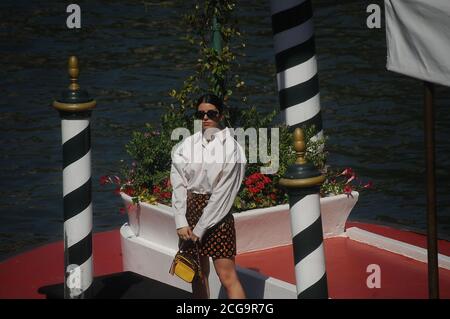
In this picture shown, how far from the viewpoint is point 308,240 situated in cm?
619

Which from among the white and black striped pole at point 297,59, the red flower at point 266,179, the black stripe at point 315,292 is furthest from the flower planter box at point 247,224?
the black stripe at point 315,292

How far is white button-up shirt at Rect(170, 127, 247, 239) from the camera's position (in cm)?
722

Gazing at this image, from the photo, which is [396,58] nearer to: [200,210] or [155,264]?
[200,210]

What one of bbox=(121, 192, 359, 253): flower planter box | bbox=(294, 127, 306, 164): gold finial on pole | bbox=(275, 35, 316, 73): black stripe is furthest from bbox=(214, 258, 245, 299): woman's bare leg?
bbox=(275, 35, 316, 73): black stripe

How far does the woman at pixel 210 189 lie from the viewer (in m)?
7.23

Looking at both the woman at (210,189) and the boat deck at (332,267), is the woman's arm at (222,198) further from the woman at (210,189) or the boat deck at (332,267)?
the boat deck at (332,267)

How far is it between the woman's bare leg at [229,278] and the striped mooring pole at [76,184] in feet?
3.20

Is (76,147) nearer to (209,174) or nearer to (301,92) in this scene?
(209,174)

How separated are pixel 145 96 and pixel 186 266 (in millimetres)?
12770

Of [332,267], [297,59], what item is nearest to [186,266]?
[332,267]

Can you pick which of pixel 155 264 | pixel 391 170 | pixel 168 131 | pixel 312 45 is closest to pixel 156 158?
pixel 168 131

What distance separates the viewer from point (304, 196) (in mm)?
6098

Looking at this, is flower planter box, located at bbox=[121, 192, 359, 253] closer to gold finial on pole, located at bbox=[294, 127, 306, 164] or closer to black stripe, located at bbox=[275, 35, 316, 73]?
black stripe, located at bbox=[275, 35, 316, 73]

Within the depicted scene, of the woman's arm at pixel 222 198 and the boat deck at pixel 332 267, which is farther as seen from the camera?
the boat deck at pixel 332 267
